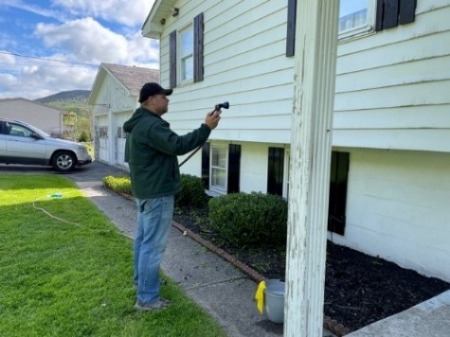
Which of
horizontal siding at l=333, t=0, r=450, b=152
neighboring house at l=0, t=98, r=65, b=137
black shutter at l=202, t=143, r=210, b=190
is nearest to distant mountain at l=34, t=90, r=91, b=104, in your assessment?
neighboring house at l=0, t=98, r=65, b=137

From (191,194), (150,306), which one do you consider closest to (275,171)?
(191,194)

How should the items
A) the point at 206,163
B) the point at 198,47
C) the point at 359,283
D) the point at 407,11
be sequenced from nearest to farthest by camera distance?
the point at 407,11, the point at 359,283, the point at 198,47, the point at 206,163

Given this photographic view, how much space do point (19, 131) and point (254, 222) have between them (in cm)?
1130

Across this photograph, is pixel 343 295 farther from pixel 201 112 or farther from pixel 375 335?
pixel 201 112

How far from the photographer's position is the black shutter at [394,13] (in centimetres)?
304

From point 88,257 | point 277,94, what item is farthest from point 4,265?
point 277,94

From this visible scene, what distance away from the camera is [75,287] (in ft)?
10.8

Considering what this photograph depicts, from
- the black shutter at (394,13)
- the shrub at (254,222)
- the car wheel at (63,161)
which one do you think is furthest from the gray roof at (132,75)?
the black shutter at (394,13)

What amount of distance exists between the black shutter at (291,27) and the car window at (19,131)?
11.1m

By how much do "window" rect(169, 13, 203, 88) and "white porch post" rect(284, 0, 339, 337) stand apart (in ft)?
17.5

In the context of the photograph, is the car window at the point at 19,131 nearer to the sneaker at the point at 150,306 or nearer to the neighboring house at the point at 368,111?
the neighboring house at the point at 368,111

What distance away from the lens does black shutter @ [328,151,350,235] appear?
436 cm

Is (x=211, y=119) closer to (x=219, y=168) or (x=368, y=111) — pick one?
(x=368, y=111)

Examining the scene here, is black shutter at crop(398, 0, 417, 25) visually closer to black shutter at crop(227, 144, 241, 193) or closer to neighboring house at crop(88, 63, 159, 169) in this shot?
black shutter at crop(227, 144, 241, 193)
